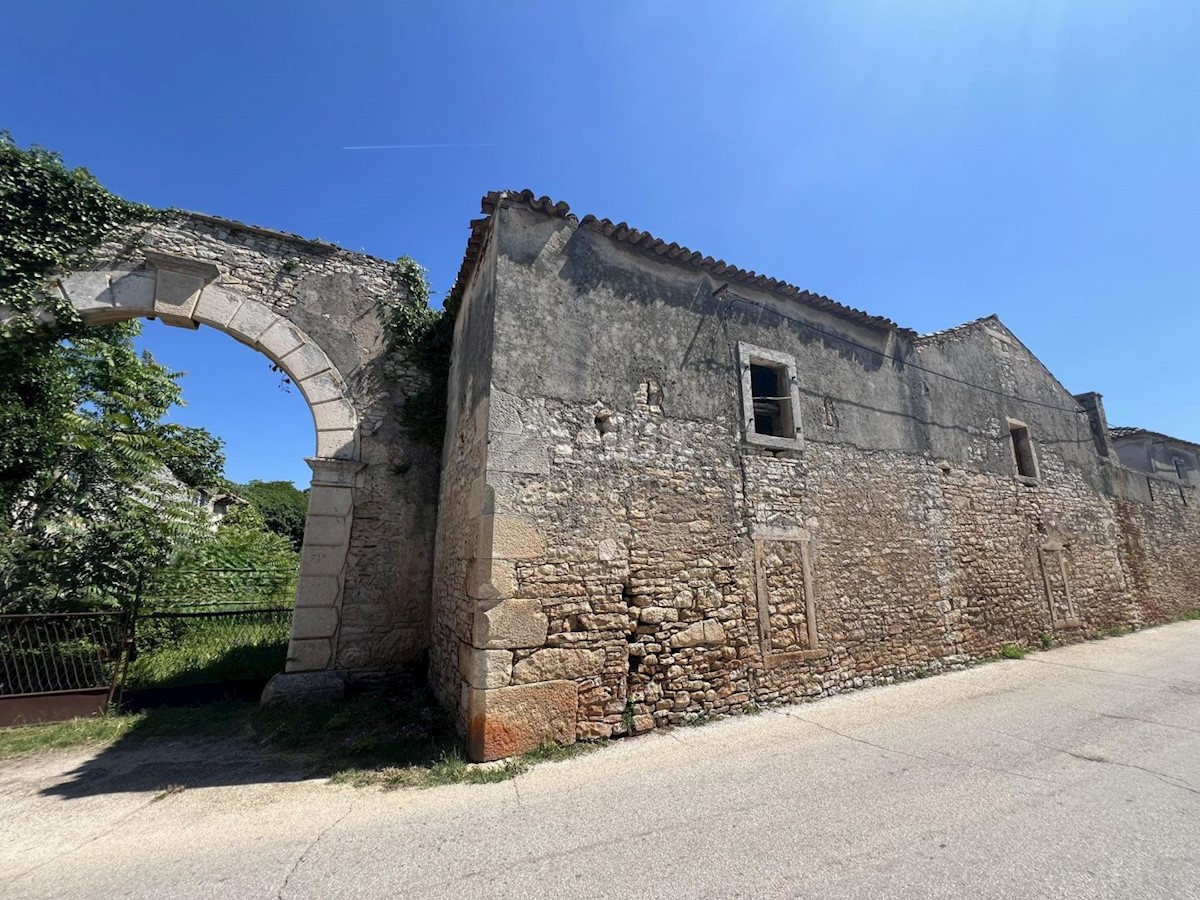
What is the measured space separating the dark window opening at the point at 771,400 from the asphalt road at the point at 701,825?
3.87 metres

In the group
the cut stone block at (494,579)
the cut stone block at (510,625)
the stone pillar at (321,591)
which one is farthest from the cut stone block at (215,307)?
the cut stone block at (510,625)

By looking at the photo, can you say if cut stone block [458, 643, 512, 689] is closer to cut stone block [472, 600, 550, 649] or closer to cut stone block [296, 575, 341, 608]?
cut stone block [472, 600, 550, 649]

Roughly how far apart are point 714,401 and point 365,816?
5366mm

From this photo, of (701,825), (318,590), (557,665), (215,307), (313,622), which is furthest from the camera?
(215,307)

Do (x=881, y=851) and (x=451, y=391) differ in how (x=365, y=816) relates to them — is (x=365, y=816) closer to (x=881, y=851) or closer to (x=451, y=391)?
(x=881, y=851)

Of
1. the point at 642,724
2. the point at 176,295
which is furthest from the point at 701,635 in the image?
the point at 176,295

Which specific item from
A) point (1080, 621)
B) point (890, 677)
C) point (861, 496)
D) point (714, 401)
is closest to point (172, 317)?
point (714, 401)

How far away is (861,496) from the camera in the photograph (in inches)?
293

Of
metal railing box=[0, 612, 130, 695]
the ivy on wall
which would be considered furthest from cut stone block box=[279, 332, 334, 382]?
metal railing box=[0, 612, 130, 695]

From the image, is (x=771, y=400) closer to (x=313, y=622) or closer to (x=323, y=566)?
(x=323, y=566)

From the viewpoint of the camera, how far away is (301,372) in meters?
7.25

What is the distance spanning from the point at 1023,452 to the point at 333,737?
42.5 feet

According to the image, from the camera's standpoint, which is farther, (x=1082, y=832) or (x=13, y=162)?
(x=13, y=162)

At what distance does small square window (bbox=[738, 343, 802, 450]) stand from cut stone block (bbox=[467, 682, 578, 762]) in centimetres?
388
